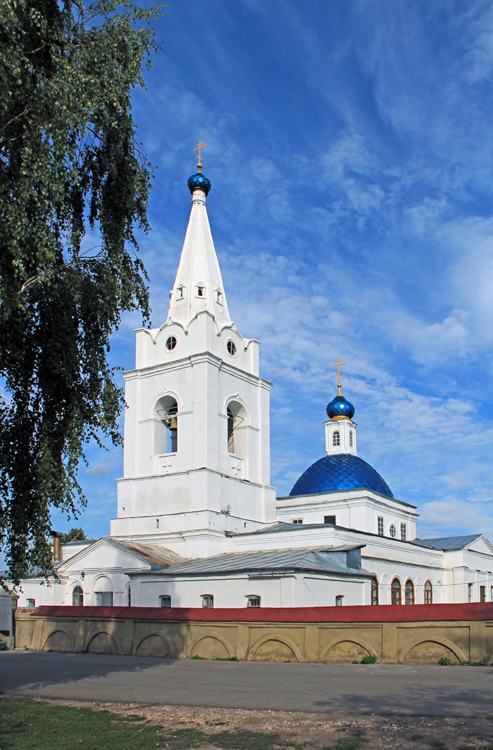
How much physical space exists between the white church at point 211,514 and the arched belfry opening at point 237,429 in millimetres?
55

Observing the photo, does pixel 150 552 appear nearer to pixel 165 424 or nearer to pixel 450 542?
pixel 165 424

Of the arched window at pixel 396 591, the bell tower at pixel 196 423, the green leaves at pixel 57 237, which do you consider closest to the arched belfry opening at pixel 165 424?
the bell tower at pixel 196 423

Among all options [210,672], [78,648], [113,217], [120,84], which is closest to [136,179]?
[113,217]

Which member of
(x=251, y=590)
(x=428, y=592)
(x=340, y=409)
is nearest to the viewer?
(x=251, y=590)

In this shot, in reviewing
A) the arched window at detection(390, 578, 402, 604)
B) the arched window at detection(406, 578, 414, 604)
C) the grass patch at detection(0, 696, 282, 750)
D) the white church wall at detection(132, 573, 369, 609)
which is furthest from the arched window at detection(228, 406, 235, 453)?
the grass patch at detection(0, 696, 282, 750)

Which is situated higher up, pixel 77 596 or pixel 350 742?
pixel 350 742

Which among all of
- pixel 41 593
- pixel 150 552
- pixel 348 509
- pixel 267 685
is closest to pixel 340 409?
pixel 348 509

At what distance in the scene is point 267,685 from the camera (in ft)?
39.4

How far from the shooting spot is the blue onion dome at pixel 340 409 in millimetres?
43838

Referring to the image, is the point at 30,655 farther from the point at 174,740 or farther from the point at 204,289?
the point at 204,289

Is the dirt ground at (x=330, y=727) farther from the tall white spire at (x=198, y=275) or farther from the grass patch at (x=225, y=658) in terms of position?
the tall white spire at (x=198, y=275)

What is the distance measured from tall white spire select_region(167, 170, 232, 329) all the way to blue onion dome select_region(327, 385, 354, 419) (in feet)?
44.3

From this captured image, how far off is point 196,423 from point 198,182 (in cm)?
1331

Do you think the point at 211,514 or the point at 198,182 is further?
the point at 198,182
